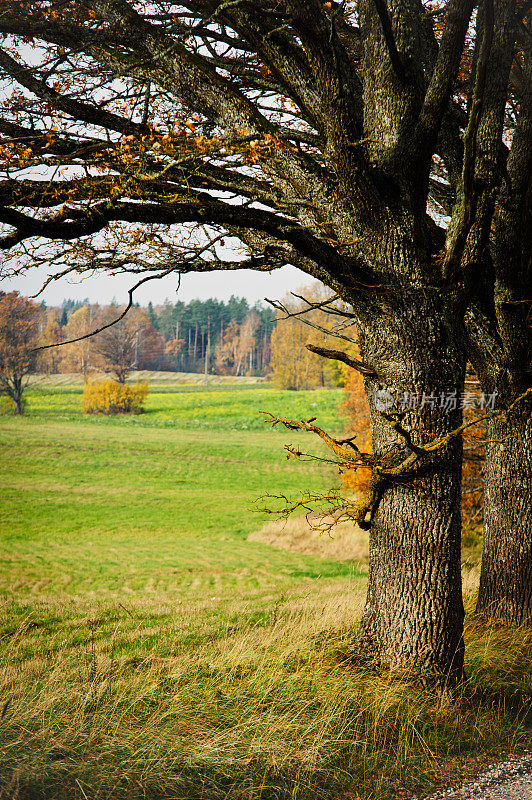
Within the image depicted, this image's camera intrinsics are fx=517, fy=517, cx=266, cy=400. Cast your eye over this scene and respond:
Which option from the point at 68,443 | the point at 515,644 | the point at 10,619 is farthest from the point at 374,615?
the point at 68,443

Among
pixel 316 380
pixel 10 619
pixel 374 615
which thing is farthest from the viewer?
pixel 316 380

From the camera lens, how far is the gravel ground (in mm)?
3121

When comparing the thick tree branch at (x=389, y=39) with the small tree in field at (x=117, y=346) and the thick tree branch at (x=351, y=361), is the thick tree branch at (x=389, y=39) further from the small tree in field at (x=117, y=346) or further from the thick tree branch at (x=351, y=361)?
the small tree in field at (x=117, y=346)

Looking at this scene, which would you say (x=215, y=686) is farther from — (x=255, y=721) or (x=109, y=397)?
(x=109, y=397)

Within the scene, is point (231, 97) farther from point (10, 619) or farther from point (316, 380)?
point (316, 380)

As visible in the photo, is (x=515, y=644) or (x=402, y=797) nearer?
(x=402, y=797)

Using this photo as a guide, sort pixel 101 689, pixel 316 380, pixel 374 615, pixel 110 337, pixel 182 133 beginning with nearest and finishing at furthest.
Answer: pixel 101 689 → pixel 374 615 → pixel 182 133 → pixel 110 337 → pixel 316 380

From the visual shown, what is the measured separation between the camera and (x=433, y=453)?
4.08 m

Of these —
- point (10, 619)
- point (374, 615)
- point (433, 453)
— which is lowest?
point (10, 619)

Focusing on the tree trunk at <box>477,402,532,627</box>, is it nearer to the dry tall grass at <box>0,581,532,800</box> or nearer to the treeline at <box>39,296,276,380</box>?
the dry tall grass at <box>0,581,532,800</box>

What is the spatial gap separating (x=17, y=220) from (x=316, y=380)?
4370cm

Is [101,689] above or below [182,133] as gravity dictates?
below

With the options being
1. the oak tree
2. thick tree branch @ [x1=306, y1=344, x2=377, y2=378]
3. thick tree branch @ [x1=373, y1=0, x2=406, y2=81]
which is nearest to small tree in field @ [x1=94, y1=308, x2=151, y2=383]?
the oak tree

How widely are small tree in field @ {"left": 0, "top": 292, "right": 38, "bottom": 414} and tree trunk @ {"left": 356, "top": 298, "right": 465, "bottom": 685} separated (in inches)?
786
